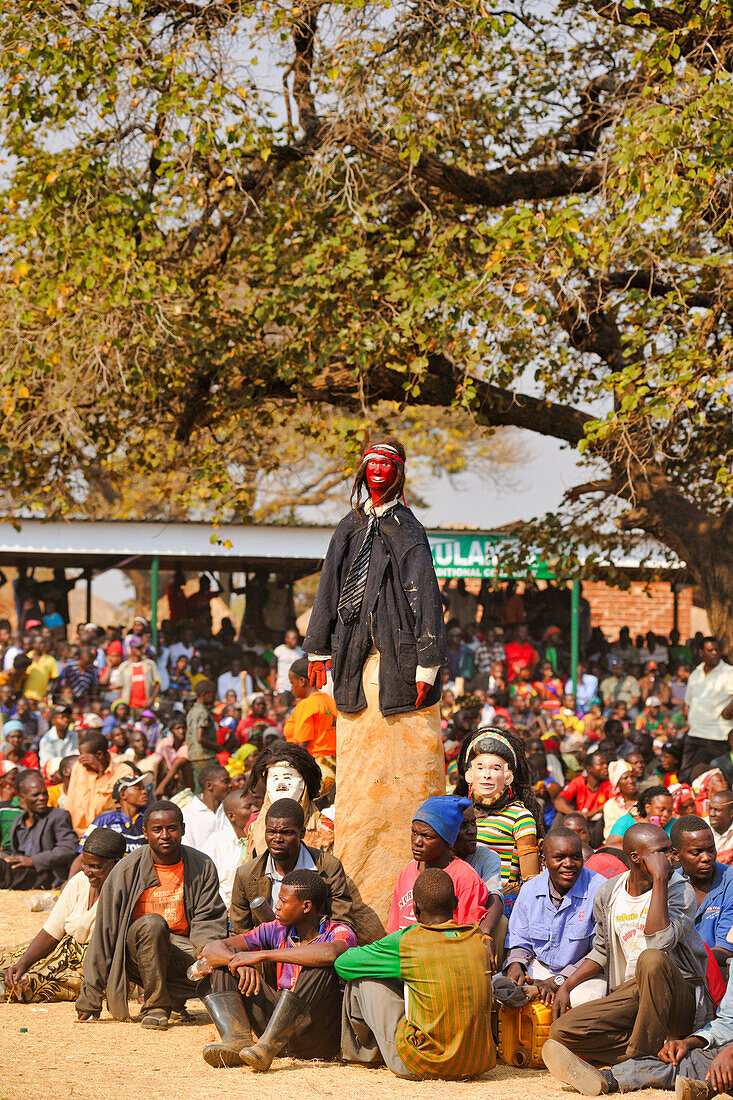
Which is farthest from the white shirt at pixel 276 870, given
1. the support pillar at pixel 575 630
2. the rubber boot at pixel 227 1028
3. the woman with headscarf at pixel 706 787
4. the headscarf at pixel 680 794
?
the support pillar at pixel 575 630

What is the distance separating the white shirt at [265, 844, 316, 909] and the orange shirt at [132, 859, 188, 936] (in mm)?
546

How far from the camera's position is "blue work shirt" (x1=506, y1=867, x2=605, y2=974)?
5570 mm

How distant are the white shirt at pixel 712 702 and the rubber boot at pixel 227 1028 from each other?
6.55 metres

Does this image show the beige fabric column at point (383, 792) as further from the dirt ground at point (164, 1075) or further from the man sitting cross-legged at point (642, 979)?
the man sitting cross-legged at point (642, 979)

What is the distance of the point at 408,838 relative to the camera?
607 centimetres

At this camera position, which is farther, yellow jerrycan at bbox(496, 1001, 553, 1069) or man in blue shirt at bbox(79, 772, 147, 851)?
man in blue shirt at bbox(79, 772, 147, 851)

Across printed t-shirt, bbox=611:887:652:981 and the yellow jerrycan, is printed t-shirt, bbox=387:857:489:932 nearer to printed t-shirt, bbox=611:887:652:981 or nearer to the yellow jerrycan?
the yellow jerrycan

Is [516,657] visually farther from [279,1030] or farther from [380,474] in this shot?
[279,1030]

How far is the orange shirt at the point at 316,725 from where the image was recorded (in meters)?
8.05

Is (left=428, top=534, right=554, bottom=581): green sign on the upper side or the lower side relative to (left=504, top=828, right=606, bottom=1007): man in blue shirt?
upper

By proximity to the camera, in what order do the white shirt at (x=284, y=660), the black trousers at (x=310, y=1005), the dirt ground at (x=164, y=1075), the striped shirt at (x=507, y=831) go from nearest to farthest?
the dirt ground at (x=164, y=1075)
the black trousers at (x=310, y=1005)
the striped shirt at (x=507, y=831)
the white shirt at (x=284, y=660)

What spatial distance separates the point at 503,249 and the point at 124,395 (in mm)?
3462

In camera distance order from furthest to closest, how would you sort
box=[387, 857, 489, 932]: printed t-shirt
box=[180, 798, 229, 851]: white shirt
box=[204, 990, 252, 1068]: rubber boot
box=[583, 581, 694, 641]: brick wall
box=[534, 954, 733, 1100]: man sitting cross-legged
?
box=[583, 581, 694, 641]: brick wall
box=[180, 798, 229, 851]: white shirt
box=[387, 857, 489, 932]: printed t-shirt
box=[204, 990, 252, 1068]: rubber boot
box=[534, 954, 733, 1100]: man sitting cross-legged

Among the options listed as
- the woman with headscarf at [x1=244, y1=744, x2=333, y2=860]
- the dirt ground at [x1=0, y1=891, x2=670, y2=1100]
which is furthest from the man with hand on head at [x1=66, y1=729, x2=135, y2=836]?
the dirt ground at [x1=0, y1=891, x2=670, y2=1100]
